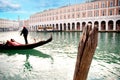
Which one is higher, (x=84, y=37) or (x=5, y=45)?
(x=84, y=37)

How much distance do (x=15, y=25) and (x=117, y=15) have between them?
100 meters

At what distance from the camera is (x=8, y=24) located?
114562 mm

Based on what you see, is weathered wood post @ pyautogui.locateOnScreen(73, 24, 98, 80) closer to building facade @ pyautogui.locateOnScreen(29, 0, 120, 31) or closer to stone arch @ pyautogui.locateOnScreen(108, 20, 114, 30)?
building facade @ pyautogui.locateOnScreen(29, 0, 120, 31)

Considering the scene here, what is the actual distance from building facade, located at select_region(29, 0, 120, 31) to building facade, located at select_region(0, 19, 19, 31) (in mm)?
47599

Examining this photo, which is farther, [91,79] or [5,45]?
[5,45]

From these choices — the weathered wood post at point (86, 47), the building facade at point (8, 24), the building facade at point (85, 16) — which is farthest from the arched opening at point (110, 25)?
the building facade at point (8, 24)

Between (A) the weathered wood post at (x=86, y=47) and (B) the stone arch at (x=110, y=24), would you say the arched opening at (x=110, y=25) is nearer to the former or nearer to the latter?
(B) the stone arch at (x=110, y=24)

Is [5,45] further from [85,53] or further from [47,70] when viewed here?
[85,53]

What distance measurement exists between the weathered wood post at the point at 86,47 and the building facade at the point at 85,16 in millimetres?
34126

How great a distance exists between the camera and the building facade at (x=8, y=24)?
104 meters

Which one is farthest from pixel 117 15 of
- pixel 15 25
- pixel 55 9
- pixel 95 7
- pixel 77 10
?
pixel 15 25

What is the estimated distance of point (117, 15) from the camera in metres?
38.9

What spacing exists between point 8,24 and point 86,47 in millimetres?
118301

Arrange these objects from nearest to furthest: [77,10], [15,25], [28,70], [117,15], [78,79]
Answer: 1. [78,79]
2. [28,70]
3. [117,15]
4. [77,10]
5. [15,25]
